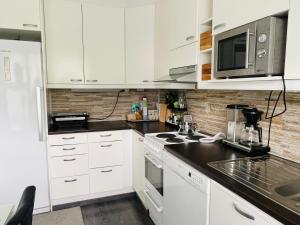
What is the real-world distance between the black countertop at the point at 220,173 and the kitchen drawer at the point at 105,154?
3.34 ft

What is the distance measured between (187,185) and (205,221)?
0.80ft

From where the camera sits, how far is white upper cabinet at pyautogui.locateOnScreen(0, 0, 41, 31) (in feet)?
6.86

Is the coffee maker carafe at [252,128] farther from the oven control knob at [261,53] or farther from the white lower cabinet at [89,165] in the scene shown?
the white lower cabinet at [89,165]

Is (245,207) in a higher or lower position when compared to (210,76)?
lower

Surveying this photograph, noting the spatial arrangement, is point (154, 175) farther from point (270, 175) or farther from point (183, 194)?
point (270, 175)

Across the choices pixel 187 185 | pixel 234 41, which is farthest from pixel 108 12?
pixel 187 185

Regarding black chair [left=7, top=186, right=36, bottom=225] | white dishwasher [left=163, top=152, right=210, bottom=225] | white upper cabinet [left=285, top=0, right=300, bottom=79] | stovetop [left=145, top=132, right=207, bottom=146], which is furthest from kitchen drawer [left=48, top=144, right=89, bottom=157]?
white upper cabinet [left=285, top=0, right=300, bottom=79]

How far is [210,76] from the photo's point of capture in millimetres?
1721

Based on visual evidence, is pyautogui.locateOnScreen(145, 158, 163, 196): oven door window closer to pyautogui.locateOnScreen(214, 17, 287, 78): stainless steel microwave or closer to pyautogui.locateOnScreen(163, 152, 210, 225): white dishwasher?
pyautogui.locateOnScreen(163, 152, 210, 225): white dishwasher

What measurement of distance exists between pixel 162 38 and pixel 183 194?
1.71m

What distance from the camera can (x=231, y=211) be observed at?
1.05 meters

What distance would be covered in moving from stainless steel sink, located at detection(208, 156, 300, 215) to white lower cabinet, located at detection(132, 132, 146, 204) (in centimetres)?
113

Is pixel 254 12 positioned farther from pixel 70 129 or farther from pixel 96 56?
pixel 70 129

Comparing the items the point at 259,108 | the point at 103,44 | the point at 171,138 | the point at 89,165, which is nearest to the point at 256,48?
the point at 259,108
